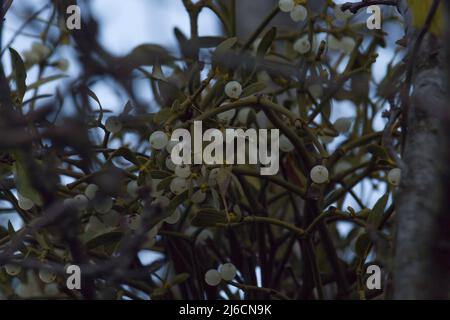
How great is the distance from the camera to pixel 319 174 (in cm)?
75

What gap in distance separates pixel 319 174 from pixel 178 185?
0.46 ft

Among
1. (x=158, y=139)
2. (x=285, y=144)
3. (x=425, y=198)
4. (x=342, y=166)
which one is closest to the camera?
(x=425, y=198)

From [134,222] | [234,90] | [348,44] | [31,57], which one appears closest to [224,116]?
[234,90]

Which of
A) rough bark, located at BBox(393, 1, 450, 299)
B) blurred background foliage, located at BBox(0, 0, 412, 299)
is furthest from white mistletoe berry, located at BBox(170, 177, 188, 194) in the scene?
rough bark, located at BBox(393, 1, 450, 299)

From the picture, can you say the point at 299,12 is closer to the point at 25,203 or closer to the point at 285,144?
the point at 285,144

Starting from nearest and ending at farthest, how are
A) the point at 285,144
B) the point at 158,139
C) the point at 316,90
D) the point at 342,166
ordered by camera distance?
1. the point at 158,139
2. the point at 285,144
3. the point at 316,90
4. the point at 342,166

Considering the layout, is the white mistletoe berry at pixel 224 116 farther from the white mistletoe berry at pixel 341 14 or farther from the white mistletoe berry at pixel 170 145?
the white mistletoe berry at pixel 341 14

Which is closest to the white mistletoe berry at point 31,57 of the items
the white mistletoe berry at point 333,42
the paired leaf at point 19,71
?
the paired leaf at point 19,71

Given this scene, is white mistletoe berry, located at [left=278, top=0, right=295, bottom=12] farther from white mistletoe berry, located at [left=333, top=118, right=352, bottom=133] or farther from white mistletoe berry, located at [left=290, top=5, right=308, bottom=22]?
white mistletoe berry, located at [left=333, top=118, right=352, bottom=133]

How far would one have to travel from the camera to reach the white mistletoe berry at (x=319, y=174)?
2.44 ft

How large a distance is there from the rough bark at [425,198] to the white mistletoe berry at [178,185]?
0.24 meters

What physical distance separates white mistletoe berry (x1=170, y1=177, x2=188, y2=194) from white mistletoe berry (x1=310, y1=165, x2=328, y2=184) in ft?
0.42

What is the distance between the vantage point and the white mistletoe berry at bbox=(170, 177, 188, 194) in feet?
2.41

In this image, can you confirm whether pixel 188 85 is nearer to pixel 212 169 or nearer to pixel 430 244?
pixel 212 169
